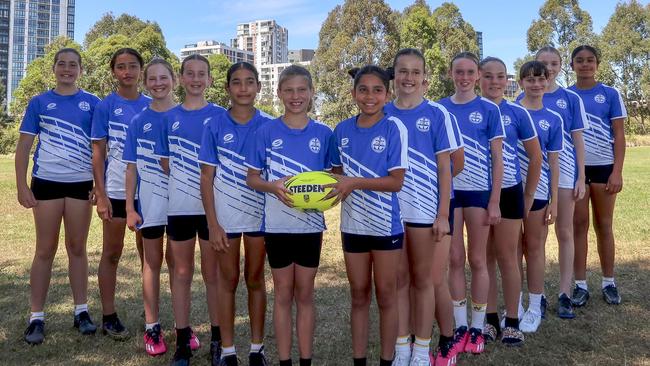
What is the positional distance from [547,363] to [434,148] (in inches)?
75.8

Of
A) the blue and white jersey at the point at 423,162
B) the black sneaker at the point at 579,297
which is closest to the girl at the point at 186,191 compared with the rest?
the blue and white jersey at the point at 423,162

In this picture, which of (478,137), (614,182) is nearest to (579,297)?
(614,182)

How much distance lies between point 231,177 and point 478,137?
6.51 ft

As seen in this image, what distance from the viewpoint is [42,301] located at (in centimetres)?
475

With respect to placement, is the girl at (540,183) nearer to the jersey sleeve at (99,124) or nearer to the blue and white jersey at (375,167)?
the blue and white jersey at (375,167)

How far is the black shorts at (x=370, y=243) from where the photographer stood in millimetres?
3408

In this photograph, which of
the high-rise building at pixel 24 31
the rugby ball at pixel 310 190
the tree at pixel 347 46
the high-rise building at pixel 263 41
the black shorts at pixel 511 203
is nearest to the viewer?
the rugby ball at pixel 310 190

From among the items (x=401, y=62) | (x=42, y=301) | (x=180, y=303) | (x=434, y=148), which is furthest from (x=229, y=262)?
(x=42, y=301)

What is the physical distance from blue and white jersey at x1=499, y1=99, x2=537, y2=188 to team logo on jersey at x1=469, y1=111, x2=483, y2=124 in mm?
334

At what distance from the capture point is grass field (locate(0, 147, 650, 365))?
4.14 metres

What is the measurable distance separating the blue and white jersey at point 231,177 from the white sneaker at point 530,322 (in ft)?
8.78

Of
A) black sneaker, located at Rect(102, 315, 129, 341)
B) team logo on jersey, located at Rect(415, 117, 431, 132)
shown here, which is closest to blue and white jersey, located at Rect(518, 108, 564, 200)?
team logo on jersey, located at Rect(415, 117, 431, 132)

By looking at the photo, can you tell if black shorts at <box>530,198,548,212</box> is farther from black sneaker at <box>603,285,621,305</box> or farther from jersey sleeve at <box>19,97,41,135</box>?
jersey sleeve at <box>19,97,41,135</box>

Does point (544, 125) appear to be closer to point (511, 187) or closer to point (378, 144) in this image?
point (511, 187)
